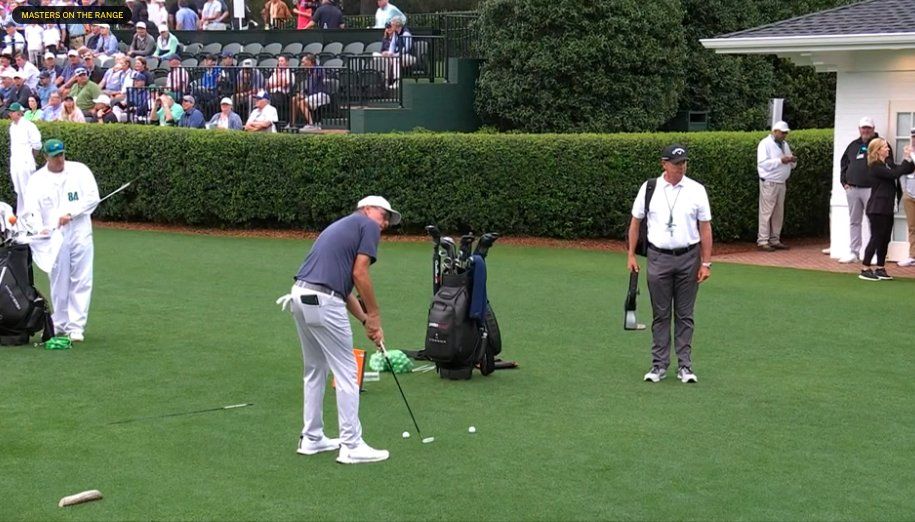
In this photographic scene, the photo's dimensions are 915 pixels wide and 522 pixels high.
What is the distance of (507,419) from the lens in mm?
9508

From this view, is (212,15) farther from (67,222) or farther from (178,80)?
(67,222)

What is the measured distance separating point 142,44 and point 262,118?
6991 millimetres

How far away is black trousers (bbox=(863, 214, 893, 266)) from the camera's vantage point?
16.6m

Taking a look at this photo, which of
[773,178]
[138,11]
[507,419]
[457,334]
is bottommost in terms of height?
[507,419]

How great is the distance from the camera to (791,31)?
18.5 m

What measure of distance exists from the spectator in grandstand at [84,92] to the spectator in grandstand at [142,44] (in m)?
2.95

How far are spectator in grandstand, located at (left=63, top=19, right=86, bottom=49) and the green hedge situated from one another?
33.1 ft

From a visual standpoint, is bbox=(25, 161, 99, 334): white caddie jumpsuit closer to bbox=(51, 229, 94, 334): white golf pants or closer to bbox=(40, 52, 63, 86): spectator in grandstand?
bbox=(51, 229, 94, 334): white golf pants

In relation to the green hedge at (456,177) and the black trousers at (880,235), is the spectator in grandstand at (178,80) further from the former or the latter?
the black trousers at (880,235)

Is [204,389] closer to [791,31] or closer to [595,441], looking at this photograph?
[595,441]

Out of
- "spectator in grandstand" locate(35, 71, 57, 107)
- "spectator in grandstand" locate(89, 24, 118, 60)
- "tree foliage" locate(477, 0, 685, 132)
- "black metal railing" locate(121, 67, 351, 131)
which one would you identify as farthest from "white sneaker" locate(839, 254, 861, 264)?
"spectator in grandstand" locate(89, 24, 118, 60)

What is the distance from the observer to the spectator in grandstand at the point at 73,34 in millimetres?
31594

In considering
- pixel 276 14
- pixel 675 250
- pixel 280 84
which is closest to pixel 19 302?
pixel 675 250

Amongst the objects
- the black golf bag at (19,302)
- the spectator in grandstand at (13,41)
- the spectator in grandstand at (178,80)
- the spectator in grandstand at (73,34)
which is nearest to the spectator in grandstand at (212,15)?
the spectator in grandstand at (73,34)
